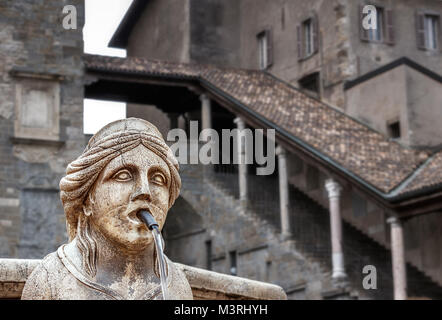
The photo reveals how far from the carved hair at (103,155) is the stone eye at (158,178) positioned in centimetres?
6

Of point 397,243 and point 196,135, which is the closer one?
point 397,243

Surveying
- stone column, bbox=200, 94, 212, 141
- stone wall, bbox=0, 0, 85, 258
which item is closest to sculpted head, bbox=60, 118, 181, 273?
stone wall, bbox=0, 0, 85, 258

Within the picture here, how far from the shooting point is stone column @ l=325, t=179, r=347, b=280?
23.3 m

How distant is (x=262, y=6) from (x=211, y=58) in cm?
240

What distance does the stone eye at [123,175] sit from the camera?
4520 millimetres

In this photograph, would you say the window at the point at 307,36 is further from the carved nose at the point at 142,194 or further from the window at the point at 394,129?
the carved nose at the point at 142,194

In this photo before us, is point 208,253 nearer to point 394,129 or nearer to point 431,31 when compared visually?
point 394,129

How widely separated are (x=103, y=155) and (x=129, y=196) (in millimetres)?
200

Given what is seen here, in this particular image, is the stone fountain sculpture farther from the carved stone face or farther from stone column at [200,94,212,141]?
stone column at [200,94,212,141]

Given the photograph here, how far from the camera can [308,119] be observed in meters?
27.3

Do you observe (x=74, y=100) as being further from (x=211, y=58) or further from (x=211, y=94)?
(x=211, y=58)

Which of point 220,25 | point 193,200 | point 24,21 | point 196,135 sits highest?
point 220,25
